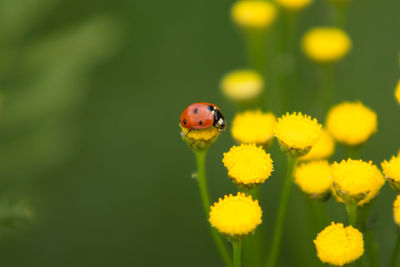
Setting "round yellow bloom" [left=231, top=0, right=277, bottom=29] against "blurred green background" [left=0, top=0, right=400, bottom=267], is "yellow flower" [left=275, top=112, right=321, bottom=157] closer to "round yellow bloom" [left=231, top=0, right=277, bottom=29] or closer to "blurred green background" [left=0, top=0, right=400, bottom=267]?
"blurred green background" [left=0, top=0, right=400, bottom=267]

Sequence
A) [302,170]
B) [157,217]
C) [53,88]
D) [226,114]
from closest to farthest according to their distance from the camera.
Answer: [302,170]
[53,88]
[157,217]
[226,114]

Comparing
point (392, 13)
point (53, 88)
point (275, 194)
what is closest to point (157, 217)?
point (275, 194)

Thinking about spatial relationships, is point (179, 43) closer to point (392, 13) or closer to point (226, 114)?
point (226, 114)

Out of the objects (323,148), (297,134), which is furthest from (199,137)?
(323,148)

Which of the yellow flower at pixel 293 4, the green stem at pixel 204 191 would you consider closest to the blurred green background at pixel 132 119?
the yellow flower at pixel 293 4

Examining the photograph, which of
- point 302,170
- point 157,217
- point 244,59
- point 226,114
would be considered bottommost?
point 157,217

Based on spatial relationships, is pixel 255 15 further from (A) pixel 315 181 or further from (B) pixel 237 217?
(B) pixel 237 217
